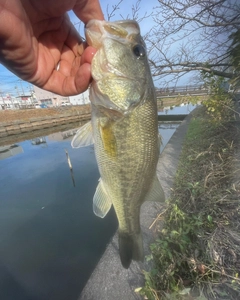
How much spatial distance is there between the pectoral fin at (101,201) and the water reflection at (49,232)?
331cm

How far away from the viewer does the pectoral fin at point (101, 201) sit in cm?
174

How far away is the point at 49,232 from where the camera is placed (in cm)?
575

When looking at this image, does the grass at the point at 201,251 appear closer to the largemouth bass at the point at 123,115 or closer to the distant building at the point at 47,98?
the largemouth bass at the point at 123,115

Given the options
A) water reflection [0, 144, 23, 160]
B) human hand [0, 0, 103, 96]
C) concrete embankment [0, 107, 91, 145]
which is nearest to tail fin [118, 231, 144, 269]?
human hand [0, 0, 103, 96]

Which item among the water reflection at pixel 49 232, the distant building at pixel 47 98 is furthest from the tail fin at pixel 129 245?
the distant building at pixel 47 98

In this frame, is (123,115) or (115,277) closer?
(123,115)

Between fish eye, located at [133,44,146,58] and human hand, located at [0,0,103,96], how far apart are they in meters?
0.33

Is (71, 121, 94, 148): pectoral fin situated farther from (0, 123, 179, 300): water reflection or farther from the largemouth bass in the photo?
(0, 123, 179, 300): water reflection

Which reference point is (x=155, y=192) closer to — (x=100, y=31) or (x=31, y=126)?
(x=100, y=31)

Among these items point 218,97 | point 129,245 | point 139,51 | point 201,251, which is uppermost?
point 139,51

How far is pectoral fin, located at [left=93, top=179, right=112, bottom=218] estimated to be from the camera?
68.4 inches

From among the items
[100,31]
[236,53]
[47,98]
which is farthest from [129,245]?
[47,98]

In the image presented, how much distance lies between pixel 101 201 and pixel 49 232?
15.9 feet

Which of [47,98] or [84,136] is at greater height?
[47,98]
